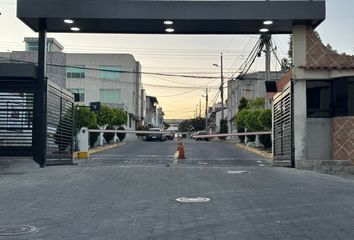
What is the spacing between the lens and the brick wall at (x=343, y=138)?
18156mm

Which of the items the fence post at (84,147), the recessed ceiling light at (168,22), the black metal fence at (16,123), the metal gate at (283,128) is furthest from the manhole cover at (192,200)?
the fence post at (84,147)

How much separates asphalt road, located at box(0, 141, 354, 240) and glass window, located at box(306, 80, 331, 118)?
4.05 metres

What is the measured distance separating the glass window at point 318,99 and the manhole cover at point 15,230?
12.8m

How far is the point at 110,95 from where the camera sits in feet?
234

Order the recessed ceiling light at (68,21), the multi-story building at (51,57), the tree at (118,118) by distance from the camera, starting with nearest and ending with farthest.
→ the recessed ceiling light at (68,21) → the tree at (118,118) → the multi-story building at (51,57)

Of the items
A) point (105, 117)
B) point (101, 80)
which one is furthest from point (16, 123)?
point (101, 80)

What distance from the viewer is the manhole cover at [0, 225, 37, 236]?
755cm

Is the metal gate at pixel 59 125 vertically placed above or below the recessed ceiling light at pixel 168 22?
below

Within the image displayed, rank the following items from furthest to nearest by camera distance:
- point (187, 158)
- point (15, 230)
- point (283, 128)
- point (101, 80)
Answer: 1. point (101, 80)
2. point (187, 158)
3. point (283, 128)
4. point (15, 230)

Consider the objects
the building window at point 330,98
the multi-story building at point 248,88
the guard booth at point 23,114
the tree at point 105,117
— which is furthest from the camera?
the multi-story building at point 248,88

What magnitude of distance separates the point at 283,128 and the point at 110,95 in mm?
52243

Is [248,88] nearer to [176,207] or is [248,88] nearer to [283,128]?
[283,128]

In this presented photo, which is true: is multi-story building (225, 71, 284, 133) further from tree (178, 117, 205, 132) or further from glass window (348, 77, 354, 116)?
tree (178, 117, 205, 132)

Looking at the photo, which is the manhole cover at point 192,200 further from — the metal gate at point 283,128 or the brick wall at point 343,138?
the brick wall at point 343,138
